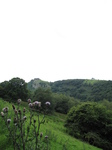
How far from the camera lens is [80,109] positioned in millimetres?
19047

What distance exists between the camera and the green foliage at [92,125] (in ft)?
53.1

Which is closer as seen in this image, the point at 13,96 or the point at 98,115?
the point at 98,115

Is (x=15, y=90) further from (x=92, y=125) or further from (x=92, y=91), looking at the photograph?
(x=92, y=91)

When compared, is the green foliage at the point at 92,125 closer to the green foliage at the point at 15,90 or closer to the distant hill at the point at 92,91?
the green foliage at the point at 15,90

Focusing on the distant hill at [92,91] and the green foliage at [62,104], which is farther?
the distant hill at [92,91]

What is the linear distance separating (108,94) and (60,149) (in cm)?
10808

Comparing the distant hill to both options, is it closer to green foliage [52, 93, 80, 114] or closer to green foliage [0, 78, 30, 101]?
green foliage [52, 93, 80, 114]

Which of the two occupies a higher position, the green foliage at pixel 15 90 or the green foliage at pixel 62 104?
the green foliage at pixel 15 90

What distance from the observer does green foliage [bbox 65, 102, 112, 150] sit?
1619 cm

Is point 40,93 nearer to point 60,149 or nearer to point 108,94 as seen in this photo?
point 60,149

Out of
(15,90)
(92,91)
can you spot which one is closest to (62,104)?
(15,90)

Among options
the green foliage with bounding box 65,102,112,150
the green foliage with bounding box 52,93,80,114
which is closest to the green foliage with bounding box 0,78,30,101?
the green foliage with bounding box 52,93,80,114

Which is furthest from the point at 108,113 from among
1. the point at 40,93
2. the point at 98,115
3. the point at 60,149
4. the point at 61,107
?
the point at 61,107

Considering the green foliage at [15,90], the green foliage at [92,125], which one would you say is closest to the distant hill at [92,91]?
the green foliage at [15,90]
